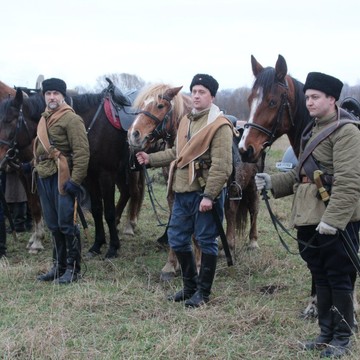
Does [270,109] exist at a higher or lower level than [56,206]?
higher

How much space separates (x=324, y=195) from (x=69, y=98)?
11.8 feet

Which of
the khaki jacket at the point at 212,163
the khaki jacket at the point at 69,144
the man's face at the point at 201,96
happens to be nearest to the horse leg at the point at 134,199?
the khaki jacket at the point at 69,144

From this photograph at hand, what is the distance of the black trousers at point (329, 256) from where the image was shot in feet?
9.90

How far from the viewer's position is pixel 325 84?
9.71ft

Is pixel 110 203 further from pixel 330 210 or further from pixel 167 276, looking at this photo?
pixel 330 210

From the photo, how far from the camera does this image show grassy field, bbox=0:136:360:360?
124 inches

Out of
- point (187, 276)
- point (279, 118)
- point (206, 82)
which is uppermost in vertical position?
point (206, 82)

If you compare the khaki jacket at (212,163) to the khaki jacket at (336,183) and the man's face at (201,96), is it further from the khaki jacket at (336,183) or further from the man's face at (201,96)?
the khaki jacket at (336,183)

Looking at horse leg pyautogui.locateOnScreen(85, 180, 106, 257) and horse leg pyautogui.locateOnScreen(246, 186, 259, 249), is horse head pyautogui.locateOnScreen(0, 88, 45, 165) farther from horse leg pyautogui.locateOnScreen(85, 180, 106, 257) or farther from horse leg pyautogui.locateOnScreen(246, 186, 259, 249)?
horse leg pyautogui.locateOnScreen(246, 186, 259, 249)

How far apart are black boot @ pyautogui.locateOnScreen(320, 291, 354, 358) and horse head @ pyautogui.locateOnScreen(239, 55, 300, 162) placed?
124cm

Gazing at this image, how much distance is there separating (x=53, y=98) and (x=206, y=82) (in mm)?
1516

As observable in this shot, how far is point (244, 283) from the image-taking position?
187 inches

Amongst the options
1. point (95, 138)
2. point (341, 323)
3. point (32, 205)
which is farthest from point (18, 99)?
point (341, 323)

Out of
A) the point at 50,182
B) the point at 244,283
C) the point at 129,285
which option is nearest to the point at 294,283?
the point at 244,283
